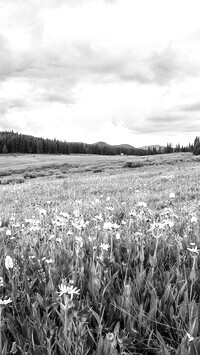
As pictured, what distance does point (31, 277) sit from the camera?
2.89 m

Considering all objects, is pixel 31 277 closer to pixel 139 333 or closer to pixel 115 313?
pixel 115 313

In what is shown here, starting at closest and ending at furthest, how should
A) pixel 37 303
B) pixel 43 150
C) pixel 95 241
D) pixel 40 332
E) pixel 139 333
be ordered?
1. pixel 40 332
2. pixel 139 333
3. pixel 37 303
4. pixel 95 241
5. pixel 43 150

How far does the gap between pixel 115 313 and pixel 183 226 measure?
3.23 m

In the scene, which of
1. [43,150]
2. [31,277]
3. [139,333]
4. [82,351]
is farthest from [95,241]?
[43,150]

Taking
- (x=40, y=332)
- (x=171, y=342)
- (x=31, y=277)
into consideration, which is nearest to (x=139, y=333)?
(x=171, y=342)

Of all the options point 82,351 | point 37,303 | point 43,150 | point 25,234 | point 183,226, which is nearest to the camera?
point 82,351

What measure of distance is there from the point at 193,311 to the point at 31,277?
1568 millimetres

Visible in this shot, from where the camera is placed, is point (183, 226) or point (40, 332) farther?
point (183, 226)

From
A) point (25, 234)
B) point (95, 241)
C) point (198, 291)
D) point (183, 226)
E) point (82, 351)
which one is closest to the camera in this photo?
point (82, 351)

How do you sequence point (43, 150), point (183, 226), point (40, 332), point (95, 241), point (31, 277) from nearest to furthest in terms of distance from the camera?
point (40, 332), point (31, 277), point (95, 241), point (183, 226), point (43, 150)

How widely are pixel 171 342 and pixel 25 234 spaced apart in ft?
10.6

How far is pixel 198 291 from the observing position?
2.60 m

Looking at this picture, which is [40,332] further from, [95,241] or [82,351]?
[95,241]

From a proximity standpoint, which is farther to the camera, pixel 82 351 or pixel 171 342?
pixel 171 342
